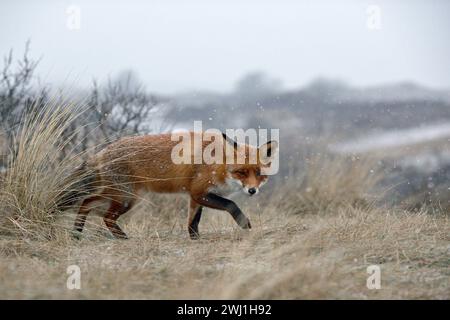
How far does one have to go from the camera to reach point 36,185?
5168 mm

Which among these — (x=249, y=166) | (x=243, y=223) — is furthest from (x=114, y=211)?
(x=249, y=166)

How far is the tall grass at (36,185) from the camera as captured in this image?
5004mm

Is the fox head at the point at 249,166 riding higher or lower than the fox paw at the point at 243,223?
higher

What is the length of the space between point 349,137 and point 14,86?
22.9ft

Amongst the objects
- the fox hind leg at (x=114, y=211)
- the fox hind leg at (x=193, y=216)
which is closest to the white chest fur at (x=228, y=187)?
the fox hind leg at (x=193, y=216)

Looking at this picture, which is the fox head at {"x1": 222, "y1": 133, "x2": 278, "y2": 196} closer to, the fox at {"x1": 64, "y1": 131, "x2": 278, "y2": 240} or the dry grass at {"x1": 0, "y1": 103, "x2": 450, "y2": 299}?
the fox at {"x1": 64, "y1": 131, "x2": 278, "y2": 240}

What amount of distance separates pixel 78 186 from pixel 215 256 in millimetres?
1835

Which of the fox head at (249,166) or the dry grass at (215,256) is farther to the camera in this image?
the fox head at (249,166)

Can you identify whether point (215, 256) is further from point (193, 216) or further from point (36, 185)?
point (36, 185)

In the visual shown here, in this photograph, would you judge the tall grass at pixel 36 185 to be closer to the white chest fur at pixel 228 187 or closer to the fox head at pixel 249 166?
the white chest fur at pixel 228 187

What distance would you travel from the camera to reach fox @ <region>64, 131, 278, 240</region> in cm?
557
